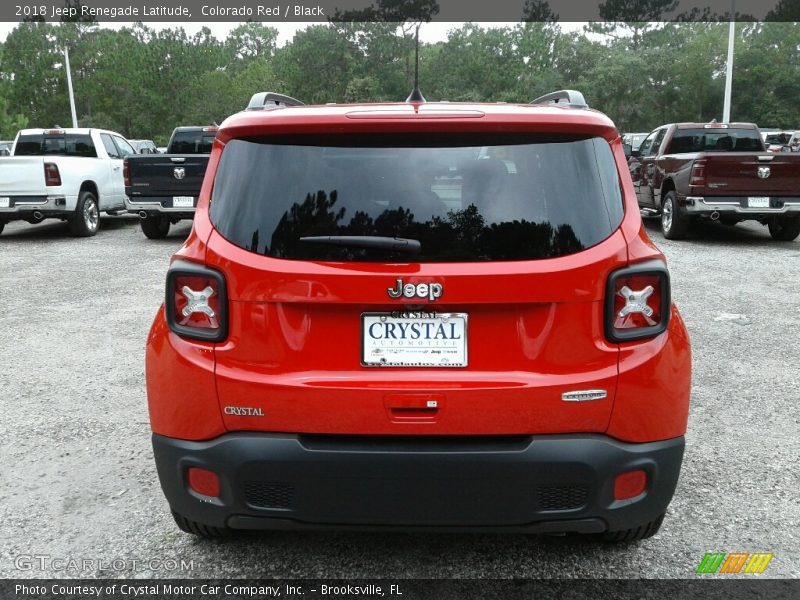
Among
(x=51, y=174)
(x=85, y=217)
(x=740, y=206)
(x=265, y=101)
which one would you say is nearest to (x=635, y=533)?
(x=265, y=101)

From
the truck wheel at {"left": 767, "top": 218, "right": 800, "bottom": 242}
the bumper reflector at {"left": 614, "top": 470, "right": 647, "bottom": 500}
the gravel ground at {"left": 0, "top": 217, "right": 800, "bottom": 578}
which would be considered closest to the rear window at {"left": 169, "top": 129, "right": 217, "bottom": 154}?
the gravel ground at {"left": 0, "top": 217, "right": 800, "bottom": 578}

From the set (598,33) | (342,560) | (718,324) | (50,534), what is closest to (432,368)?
(342,560)

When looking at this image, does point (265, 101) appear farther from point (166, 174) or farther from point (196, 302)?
point (166, 174)

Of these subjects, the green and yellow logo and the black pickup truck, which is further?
the black pickup truck

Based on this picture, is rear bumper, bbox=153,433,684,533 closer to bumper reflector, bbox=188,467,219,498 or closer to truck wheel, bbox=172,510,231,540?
bumper reflector, bbox=188,467,219,498

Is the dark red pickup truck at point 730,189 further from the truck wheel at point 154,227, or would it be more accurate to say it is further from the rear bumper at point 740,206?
the truck wheel at point 154,227

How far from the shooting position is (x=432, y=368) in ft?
7.76

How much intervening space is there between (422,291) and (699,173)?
10.7m

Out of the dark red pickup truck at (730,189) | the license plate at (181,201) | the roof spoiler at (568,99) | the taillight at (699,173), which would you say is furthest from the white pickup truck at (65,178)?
the roof spoiler at (568,99)

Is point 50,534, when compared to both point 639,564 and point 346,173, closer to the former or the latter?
point 346,173

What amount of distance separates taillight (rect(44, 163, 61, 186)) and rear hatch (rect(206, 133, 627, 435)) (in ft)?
39.7

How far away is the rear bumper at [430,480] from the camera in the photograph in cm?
232

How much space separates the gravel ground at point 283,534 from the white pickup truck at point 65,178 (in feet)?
20.3

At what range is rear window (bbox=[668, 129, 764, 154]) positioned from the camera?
539 inches
